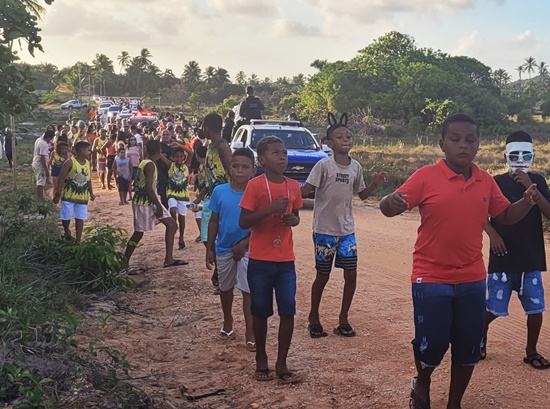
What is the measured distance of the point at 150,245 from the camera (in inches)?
433

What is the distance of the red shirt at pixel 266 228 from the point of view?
4.89 metres

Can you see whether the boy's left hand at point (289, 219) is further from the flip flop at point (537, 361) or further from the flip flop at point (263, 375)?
the flip flop at point (537, 361)

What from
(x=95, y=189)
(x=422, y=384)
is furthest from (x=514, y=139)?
(x=95, y=189)

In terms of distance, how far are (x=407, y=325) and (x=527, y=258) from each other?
171 cm

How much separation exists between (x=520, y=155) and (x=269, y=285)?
7.01 ft

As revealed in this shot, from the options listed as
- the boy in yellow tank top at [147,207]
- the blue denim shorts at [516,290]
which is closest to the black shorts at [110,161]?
the boy in yellow tank top at [147,207]

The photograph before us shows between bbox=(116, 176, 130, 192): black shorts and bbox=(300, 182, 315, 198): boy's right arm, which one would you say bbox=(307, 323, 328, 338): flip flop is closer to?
bbox=(300, 182, 315, 198): boy's right arm

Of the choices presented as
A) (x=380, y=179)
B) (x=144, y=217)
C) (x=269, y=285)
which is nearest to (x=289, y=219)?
(x=269, y=285)

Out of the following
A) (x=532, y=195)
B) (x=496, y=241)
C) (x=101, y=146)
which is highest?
(x=101, y=146)

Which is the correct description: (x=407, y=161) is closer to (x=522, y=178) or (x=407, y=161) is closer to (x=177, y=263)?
(x=177, y=263)

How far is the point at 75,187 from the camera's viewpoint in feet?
31.3

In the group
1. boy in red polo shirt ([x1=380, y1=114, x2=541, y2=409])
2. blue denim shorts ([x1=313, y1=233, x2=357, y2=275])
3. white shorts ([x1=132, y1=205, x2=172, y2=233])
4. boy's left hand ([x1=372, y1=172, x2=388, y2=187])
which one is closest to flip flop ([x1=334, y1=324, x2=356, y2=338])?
blue denim shorts ([x1=313, y1=233, x2=357, y2=275])

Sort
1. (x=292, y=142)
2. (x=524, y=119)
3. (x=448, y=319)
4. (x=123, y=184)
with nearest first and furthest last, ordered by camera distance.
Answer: (x=448, y=319)
(x=292, y=142)
(x=123, y=184)
(x=524, y=119)

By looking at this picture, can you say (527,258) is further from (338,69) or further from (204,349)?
(338,69)
